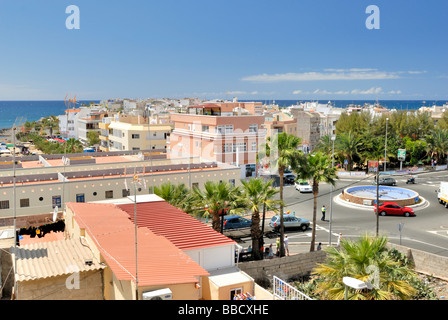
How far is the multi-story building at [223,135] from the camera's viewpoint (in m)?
49.2

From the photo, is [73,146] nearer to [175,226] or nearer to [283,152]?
[283,152]

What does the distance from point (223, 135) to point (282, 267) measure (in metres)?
29.1

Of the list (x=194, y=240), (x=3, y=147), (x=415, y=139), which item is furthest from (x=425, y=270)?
(x=3, y=147)

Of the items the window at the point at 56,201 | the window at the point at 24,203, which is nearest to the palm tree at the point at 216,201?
the window at the point at 56,201

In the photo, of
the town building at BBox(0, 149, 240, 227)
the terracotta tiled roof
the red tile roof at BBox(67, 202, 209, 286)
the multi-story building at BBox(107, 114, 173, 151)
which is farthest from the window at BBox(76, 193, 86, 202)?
the multi-story building at BBox(107, 114, 173, 151)

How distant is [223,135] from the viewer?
161 feet

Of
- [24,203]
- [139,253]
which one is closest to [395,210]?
[139,253]

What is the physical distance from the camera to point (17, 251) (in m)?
13.6

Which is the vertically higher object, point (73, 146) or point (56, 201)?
point (73, 146)

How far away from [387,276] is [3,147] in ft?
281

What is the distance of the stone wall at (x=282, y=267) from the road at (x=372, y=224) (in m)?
3.37

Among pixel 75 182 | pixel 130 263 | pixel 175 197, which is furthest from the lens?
pixel 75 182
